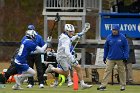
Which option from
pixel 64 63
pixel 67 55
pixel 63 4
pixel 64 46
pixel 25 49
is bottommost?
pixel 64 63

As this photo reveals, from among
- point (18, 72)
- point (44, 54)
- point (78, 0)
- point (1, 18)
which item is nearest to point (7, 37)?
point (1, 18)

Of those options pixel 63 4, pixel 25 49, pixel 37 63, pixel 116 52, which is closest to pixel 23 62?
pixel 25 49

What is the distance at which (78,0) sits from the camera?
101 feet

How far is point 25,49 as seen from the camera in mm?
23844

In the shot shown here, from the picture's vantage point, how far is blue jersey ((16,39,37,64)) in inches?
934

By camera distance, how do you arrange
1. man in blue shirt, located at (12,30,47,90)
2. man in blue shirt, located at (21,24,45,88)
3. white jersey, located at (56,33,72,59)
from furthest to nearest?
man in blue shirt, located at (21,24,45,88) < man in blue shirt, located at (12,30,47,90) < white jersey, located at (56,33,72,59)

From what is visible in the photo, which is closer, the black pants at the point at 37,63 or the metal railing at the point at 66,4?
the black pants at the point at 37,63

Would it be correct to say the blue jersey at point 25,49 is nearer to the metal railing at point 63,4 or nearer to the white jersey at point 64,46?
the white jersey at point 64,46

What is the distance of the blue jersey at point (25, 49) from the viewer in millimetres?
23719

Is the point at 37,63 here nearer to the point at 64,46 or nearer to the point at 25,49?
the point at 25,49

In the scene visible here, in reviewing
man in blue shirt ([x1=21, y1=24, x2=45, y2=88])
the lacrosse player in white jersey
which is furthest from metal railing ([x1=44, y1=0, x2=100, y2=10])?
the lacrosse player in white jersey

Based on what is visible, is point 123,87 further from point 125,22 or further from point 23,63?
point 125,22

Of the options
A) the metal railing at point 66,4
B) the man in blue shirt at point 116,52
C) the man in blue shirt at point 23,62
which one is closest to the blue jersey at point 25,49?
the man in blue shirt at point 23,62

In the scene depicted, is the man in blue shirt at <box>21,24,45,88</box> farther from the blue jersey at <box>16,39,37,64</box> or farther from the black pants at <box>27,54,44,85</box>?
the blue jersey at <box>16,39,37,64</box>
